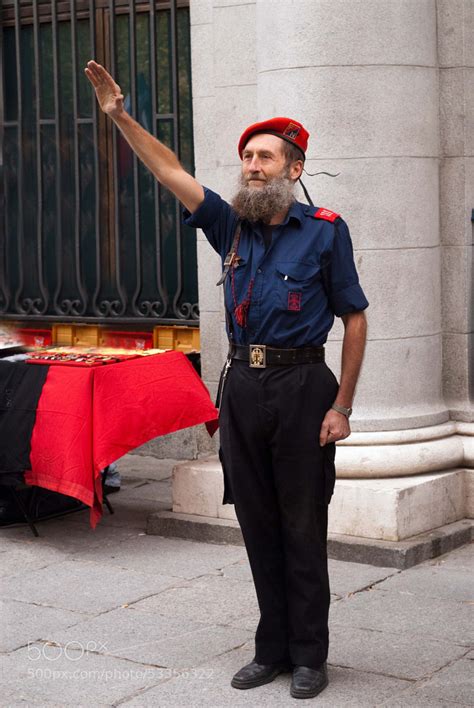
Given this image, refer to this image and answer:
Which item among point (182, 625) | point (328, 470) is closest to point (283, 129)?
point (328, 470)

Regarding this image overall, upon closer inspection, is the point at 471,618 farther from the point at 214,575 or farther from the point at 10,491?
the point at 10,491

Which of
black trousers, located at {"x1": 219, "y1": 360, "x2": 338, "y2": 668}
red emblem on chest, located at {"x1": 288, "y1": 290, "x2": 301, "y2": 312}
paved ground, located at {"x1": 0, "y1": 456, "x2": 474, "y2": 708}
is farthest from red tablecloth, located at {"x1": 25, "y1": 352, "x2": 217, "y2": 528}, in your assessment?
red emblem on chest, located at {"x1": 288, "y1": 290, "x2": 301, "y2": 312}

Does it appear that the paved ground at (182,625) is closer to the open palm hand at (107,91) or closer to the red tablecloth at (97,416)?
the red tablecloth at (97,416)

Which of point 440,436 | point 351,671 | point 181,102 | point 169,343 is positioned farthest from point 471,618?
point 181,102

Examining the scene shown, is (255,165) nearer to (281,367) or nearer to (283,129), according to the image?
(283,129)

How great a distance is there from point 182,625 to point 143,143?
216cm

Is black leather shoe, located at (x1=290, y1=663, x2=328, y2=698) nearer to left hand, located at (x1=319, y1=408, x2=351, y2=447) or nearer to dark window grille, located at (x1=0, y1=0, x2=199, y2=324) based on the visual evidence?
left hand, located at (x1=319, y1=408, x2=351, y2=447)

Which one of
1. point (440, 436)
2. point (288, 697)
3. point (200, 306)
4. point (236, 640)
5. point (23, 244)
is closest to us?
point (288, 697)

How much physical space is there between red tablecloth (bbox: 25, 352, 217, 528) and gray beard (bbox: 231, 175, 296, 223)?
2.21 m

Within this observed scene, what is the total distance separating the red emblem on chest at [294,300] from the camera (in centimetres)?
471

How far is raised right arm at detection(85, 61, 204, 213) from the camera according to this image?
4.70m

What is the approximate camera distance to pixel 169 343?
877cm

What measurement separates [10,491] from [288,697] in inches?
121

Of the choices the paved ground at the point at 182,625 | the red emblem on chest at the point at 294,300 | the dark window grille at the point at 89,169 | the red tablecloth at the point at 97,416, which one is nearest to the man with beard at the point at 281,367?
the red emblem on chest at the point at 294,300
